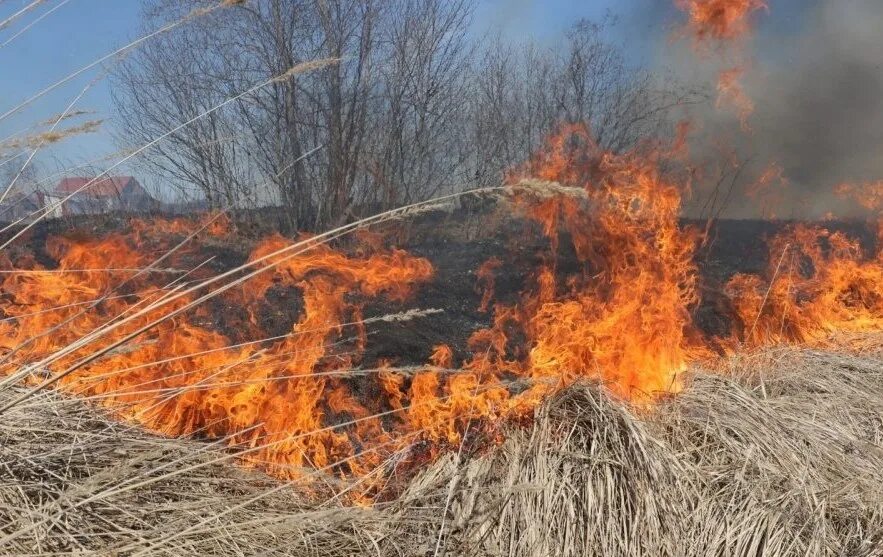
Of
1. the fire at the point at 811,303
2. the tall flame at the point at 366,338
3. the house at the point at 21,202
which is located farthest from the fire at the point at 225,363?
the fire at the point at 811,303

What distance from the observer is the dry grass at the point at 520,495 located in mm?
1909

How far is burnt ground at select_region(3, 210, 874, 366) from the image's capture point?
14.9 ft

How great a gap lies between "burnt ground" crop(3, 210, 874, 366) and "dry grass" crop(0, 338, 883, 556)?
0.92m

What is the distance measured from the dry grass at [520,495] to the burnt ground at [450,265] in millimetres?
915

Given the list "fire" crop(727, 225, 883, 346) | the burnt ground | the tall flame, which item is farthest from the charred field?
"fire" crop(727, 225, 883, 346)

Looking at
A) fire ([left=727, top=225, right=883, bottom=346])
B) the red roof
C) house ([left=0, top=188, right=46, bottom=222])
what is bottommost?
fire ([left=727, top=225, right=883, bottom=346])

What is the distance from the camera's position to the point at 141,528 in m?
1.94

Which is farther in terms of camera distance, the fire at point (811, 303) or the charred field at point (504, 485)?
the fire at point (811, 303)

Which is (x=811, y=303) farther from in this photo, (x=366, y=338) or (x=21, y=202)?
(x=21, y=202)

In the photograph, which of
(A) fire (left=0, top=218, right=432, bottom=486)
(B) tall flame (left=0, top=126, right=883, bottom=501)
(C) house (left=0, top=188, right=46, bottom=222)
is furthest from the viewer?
(B) tall flame (left=0, top=126, right=883, bottom=501)

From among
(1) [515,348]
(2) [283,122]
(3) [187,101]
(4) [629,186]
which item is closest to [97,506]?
(1) [515,348]

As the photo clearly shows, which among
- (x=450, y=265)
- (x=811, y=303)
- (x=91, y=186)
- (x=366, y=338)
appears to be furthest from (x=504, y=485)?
(x=811, y=303)

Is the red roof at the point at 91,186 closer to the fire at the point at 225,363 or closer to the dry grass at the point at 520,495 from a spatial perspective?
the fire at the point at 225,363

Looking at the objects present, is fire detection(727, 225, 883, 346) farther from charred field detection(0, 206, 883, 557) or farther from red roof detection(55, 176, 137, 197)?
red roof detection(55, 176, 137, 197)
